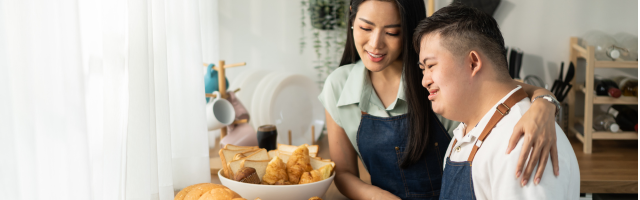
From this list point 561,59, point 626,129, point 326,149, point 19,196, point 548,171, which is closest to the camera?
point 19,196

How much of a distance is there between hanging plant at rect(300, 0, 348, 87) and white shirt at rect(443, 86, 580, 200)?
191 centimetres

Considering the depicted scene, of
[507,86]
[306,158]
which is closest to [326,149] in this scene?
[306,158]

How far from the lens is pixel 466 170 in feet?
2.78

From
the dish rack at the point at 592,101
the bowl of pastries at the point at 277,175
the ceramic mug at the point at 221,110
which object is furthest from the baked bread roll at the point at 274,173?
the dish rack at the point at 592,101

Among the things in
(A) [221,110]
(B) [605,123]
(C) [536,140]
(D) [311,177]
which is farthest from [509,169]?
(B) [605,123]

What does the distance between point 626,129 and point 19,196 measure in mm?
2618

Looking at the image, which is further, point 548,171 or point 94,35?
point 94,35

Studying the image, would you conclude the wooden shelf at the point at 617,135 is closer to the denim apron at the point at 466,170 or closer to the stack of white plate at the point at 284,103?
the stack of white plate at the point at 284,103

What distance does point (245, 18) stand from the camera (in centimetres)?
271

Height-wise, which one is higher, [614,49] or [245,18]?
[245,18]

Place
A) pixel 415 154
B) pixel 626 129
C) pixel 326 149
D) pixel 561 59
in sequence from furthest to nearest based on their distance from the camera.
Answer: pixel 561 59, pixel 626 129, pixel 326 149, pixel 415 154

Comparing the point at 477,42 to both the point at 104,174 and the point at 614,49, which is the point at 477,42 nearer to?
the point at 104,174

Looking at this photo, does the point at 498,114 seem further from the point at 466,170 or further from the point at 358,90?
the point at 358,90

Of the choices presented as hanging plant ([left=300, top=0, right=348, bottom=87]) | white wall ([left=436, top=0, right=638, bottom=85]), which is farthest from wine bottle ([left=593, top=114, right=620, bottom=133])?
hanging plant ([left=300, top=0, right=348, bottom=87])
